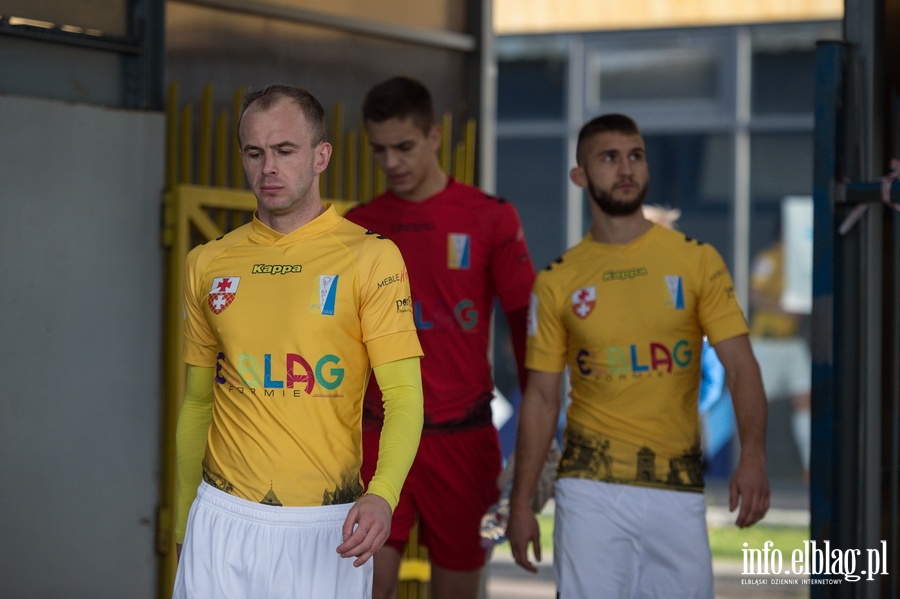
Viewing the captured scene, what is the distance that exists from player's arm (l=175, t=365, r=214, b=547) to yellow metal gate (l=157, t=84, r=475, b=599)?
1.64 metres

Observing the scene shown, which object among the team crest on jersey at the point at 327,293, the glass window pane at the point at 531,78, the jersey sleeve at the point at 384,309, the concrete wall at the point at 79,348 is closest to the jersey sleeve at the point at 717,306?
the jersey sleeve at the point at 384,309

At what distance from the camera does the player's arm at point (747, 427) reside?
13.5 ft

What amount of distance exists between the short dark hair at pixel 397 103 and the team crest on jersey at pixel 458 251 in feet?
1.40

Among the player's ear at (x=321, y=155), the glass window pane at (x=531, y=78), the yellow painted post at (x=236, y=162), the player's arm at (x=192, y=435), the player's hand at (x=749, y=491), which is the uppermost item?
the glass window pane at (x=531, y=78)

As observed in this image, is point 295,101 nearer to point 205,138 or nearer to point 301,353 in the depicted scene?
point 301,353

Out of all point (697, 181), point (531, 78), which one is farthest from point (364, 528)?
point (531, 78)

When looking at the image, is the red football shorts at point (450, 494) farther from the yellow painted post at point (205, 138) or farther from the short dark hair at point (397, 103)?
the yellow painted post at point (205, 138)

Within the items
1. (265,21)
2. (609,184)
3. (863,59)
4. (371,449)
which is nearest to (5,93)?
(265,21)

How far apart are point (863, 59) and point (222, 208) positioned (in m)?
2.71

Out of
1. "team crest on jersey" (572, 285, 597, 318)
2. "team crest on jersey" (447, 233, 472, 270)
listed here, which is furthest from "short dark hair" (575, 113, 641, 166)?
"team crest on jersey" (447, 233, 472, 270)

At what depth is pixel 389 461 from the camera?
3.26 m

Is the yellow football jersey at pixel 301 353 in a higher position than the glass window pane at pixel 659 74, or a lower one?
lower

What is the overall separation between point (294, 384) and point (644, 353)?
56.6 inches

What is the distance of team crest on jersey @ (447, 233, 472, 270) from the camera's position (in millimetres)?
5043
